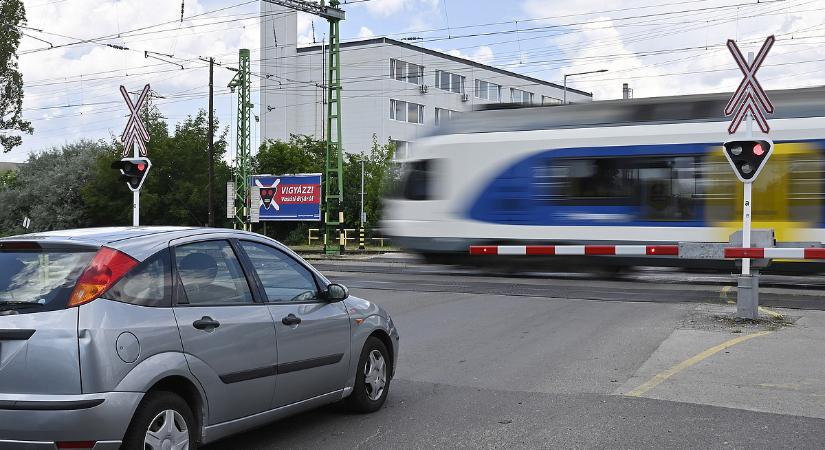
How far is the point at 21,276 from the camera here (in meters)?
4.75

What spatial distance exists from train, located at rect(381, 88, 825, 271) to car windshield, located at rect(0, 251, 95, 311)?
1612cm

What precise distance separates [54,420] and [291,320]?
5.85ft

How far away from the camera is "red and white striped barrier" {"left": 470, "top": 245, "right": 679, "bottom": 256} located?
757 inches

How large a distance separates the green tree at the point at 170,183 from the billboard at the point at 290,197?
12.3 meters

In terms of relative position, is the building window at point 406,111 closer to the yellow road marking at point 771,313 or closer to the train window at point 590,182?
the train window at point 590,182

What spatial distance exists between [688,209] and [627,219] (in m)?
1.37

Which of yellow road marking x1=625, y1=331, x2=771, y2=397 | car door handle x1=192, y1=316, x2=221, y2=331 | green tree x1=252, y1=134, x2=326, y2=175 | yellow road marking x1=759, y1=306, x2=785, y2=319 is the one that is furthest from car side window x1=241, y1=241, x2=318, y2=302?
green tree x1=252, y1=134, x2=326, y2=175

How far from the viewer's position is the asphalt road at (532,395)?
6004 millimetres

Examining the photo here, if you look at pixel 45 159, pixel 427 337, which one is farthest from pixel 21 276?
pixel 45 159

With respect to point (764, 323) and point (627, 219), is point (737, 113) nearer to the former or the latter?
point (764, 323)

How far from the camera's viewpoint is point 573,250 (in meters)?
20.1

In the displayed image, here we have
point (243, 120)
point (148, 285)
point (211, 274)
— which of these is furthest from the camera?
point (243, 120)

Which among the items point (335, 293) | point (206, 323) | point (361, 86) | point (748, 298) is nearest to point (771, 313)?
point (748, 298)

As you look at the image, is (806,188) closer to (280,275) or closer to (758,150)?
(758,150)
